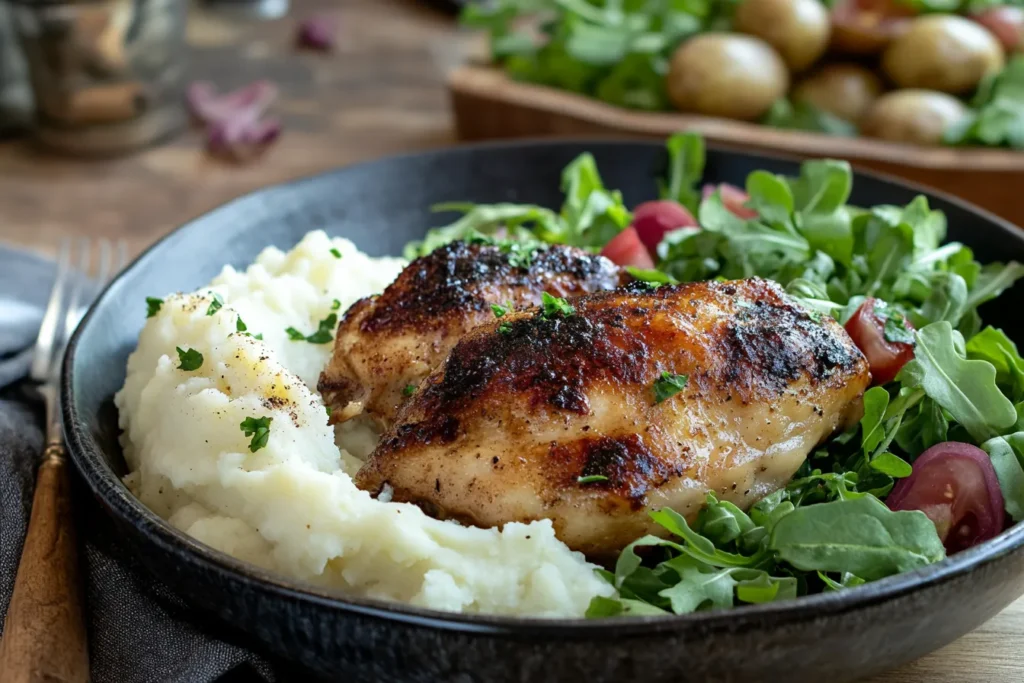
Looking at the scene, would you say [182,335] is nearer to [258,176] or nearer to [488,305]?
[488,305]

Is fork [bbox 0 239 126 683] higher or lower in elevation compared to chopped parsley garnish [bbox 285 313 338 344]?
lower

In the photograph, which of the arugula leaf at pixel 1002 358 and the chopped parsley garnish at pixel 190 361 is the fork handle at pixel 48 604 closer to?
the chopped parsley garnish at pixel 190 361

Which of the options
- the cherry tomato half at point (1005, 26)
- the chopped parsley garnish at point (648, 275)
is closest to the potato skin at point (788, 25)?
the cherry tomato half at point (1005, 26)

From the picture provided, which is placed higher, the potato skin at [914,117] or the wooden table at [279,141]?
the potato skin at [914,117]

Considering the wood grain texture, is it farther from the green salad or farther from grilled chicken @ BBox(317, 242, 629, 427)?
grilled chicken @ BBox(317, 242, 629, 427)

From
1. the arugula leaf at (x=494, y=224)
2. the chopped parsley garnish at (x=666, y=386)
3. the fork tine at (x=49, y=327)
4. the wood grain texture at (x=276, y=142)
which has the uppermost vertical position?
the chopped parsley garnish at (x=666, y=386)

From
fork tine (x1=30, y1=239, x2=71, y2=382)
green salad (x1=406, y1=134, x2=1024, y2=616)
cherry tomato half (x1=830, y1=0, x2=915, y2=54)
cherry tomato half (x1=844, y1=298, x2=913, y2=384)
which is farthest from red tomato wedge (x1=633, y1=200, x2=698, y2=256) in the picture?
cherry tomato half (x1=830, y1=0, x2=915, y2=54)
